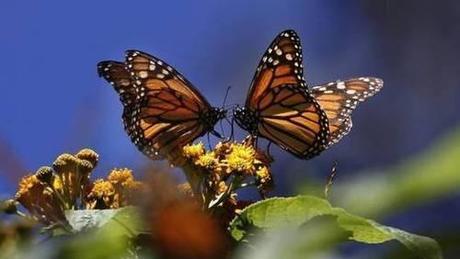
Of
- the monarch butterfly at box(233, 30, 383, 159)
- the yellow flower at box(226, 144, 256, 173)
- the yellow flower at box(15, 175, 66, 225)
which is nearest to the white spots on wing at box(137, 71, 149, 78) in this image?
the monarch butterfly at box(233, 30, 383, 159)

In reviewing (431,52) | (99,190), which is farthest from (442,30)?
(99,190)

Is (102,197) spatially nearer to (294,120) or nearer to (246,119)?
(246,119)

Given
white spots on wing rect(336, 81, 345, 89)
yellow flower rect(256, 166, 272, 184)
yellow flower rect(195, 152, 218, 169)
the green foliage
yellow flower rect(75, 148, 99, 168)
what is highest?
white spots on wing rect(336, 81, 345, 89)

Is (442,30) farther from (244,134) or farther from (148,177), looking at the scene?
(148,177)

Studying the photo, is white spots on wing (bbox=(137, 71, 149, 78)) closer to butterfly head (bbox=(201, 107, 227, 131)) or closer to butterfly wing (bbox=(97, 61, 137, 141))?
butterfly wing (bbox=(97, 61, 137, 141))

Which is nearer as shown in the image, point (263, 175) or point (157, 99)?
point (263, 175)

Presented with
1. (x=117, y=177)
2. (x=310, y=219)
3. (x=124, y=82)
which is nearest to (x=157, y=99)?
(x=124, y=82)
